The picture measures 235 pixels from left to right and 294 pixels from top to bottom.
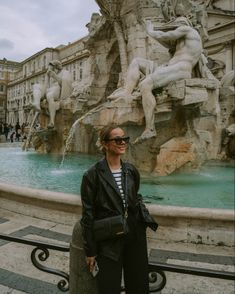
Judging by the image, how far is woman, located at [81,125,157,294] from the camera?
6.41ft

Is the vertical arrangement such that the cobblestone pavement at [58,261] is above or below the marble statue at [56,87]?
below

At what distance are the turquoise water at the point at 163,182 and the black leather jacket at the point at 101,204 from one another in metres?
3.32

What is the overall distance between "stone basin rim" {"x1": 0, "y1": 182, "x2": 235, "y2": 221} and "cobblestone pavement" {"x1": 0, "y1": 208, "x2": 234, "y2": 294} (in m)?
0.29

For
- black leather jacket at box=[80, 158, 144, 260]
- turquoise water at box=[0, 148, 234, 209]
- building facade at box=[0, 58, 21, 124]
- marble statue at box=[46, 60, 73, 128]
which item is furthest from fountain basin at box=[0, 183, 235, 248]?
building facade at box=[0, 58, 21, 124]

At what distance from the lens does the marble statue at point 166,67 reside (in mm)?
7383

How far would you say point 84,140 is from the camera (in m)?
10.9

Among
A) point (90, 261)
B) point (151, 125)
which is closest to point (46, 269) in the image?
point (90, 261)

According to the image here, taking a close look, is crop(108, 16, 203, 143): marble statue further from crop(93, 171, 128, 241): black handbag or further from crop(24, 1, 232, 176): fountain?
crop(93, 171, 128, 241): black handbag

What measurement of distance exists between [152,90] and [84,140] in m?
4.09

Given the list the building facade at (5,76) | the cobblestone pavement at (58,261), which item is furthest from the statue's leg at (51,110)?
the building facade at (5,76)

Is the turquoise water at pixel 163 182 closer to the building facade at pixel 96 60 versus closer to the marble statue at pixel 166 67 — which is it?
the marble statue at pixel 166 67

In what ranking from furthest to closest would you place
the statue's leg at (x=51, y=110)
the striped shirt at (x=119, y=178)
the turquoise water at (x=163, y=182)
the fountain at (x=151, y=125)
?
the statue's leg at (x=51, y=110) → the turquoise water at (x=163, y=182) → the fountain at (x=151, y=125) → the striped shirt at (x=119, y=178)

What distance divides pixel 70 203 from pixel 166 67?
4519 millimetres

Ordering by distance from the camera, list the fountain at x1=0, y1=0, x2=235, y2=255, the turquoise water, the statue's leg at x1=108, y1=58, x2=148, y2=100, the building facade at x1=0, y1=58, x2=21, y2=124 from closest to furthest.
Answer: the fountain at x1=0, y1=0, x2=235, y2=255
the turquoise water
the statue's leg at x1=108, y1=58, x2=148, y2=100
the building facade at x1=0, y1=58, x2=21, y2=124
